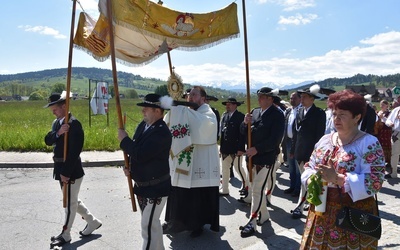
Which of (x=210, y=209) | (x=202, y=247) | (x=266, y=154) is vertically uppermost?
(x=266, y=154)

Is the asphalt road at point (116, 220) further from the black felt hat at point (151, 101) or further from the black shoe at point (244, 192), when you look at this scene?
the black felt hat at point (151, 101)

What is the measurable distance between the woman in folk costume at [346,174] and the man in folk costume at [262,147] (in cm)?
210

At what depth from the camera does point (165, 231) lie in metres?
5.03

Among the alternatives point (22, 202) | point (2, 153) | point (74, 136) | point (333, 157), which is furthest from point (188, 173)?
point (2, 153)

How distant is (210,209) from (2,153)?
8919mm

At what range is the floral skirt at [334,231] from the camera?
268 centimetres

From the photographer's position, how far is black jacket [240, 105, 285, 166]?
5.03 m

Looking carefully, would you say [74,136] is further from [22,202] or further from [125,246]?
[22,202]

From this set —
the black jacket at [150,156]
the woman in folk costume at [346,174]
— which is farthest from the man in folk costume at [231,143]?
the woman in folk costume at [346,174]

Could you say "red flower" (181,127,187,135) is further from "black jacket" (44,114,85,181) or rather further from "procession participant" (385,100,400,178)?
"procession participant" (385,100,400,178)

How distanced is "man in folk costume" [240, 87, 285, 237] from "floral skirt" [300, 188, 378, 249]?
2.15 m

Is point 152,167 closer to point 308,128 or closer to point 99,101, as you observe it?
point 308,128

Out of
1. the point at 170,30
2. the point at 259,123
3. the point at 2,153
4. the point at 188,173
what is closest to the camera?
Result: the point at 170,30

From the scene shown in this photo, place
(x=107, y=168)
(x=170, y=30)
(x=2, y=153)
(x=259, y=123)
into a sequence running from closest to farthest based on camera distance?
(x=170, y=30)
(x=259, y=123)
(x=107, y=168)
(x=2, y=153)
